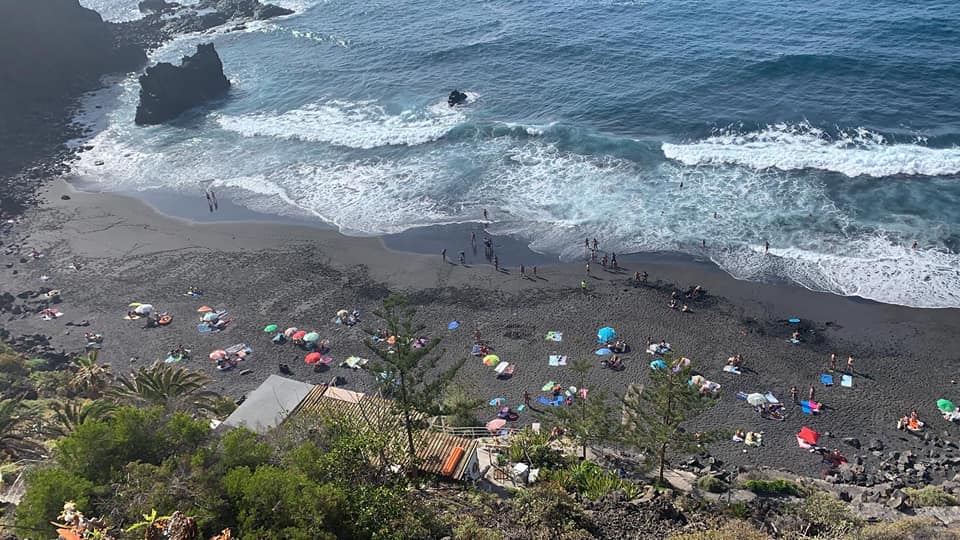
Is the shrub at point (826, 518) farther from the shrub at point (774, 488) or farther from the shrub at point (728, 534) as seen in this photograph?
the shrub at point (728, 534)

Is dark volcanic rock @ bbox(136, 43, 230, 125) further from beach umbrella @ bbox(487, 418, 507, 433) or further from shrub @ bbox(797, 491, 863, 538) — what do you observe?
shrub @ bbox(797, 491, 863, 538)

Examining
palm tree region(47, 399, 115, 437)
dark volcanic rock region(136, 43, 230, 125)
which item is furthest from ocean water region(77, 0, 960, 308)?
palm tree region(47, 399, 115, 437)

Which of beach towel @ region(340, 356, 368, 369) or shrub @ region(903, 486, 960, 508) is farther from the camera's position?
beach towel @ region(340, 356, 368, 369)

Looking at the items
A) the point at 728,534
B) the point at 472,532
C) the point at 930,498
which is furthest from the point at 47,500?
the point at 930,498

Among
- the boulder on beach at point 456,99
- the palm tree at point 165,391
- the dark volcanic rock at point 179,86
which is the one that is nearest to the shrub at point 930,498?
the palm tree at point 165,391

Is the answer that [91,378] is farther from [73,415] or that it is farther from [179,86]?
[179,86]

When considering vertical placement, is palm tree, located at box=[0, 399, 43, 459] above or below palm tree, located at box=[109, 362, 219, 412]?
above

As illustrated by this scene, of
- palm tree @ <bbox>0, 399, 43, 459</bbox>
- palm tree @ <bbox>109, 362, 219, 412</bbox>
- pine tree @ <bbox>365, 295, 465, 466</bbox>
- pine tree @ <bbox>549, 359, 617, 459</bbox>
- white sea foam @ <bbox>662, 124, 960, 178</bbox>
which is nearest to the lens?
pine tree @ <bbox>365, 295, 465, 466</bbox>
